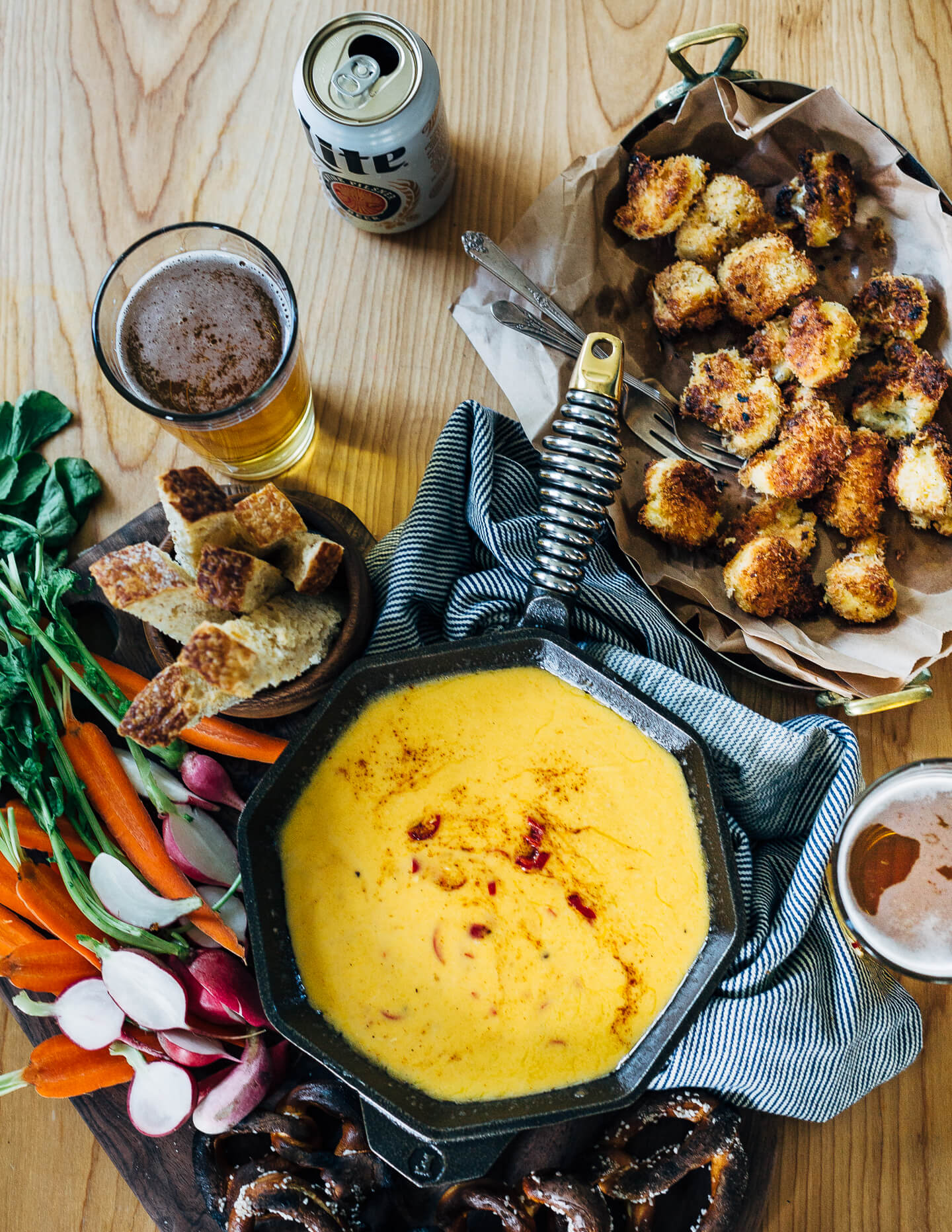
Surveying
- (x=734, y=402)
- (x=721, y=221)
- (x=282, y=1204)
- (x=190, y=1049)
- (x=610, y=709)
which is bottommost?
(x=282, y=1204)

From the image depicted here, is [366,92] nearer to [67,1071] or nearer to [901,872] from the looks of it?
[901,872]

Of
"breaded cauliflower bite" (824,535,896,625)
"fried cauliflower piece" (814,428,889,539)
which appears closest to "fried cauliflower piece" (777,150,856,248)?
"fried cauliflower piece" (814,428,889,539)

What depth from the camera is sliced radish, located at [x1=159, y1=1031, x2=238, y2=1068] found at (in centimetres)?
166

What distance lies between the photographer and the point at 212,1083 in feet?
5.58

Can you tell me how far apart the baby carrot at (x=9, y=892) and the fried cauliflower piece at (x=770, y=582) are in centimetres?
140

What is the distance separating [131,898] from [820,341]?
1.62 m

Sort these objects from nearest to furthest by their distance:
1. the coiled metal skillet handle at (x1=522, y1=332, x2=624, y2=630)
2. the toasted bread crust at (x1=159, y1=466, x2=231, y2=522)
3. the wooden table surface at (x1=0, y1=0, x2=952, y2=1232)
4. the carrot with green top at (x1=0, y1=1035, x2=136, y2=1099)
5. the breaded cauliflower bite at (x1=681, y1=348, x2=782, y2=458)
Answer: the toasted bread crust at (x1=159, y1=466, x2=231, y2=522)
the coiled metal skillet handle at (x1=522, y1=332, x2=624, y2=630)
the carrot with green top at (x1=0, y1=1035, x2=136, y2=1099)
the breaded cauliflower bite at (x1=681, y1=348, x2=782, y2=458)
the wooden table surface at (x1=0, y1=0, x2=952, y2=1232)

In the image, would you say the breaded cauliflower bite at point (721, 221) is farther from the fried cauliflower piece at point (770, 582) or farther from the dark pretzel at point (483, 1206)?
the dark pretzel at point (483, 1206)

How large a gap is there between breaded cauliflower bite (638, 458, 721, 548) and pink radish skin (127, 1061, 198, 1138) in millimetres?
1300

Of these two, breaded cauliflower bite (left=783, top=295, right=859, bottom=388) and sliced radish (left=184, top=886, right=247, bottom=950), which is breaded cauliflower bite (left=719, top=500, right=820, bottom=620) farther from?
sliced radish (left=184, top=886, right=247, bottom=950)

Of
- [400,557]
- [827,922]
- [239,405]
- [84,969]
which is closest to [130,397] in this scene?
[239,405]

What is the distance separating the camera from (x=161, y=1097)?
1.66 m

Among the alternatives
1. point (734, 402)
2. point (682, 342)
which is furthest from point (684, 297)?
point (734, 402)

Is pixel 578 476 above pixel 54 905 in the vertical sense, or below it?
above
